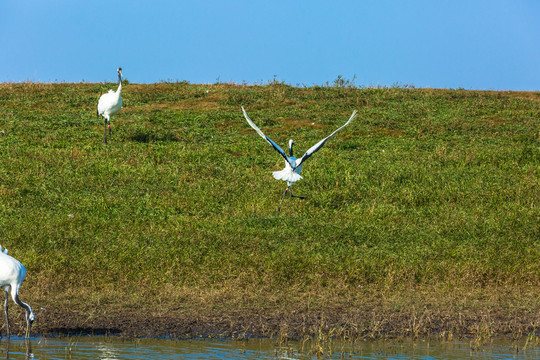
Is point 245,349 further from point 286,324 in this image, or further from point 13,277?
point 13,277

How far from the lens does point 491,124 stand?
72.0 feet

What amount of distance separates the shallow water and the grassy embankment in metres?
0.52

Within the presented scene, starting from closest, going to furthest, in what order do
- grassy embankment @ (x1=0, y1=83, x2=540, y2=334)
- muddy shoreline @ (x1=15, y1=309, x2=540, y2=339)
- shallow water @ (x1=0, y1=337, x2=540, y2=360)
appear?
1. shallow water @ (x1=0, y1=337, x2=540, y2=360)
2. muddy shoreline @ (x1=15, y1=309, x2=540, y2=339)
3. grassy embankment @ (x1=0, y1=83, x2=540, y2=334)

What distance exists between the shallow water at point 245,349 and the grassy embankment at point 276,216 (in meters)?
0.52

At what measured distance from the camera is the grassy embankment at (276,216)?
9.12m

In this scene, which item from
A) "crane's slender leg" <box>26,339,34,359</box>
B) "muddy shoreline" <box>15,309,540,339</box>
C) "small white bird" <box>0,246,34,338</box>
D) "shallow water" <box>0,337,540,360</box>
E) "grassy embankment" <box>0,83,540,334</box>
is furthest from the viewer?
"grassy embankment" <box>0,83,540,334</box>

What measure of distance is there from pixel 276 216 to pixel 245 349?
5.78m

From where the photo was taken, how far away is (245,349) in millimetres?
7434

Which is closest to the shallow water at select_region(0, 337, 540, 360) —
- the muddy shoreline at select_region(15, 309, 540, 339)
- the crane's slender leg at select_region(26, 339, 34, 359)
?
the crane's slender leg at select_region(26, 339, 34, 359)

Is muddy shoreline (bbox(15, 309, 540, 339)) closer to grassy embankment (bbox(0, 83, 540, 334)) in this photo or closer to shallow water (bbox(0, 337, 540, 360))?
grassy embankment (bbox(0, 83, 540, 334))

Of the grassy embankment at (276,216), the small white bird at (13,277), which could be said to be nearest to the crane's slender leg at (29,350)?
the small white bird at (13,277)

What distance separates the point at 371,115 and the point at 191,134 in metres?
6.54

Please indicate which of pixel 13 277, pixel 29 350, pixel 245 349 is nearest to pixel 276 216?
pixel 245 349

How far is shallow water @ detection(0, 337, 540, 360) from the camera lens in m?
7.12
